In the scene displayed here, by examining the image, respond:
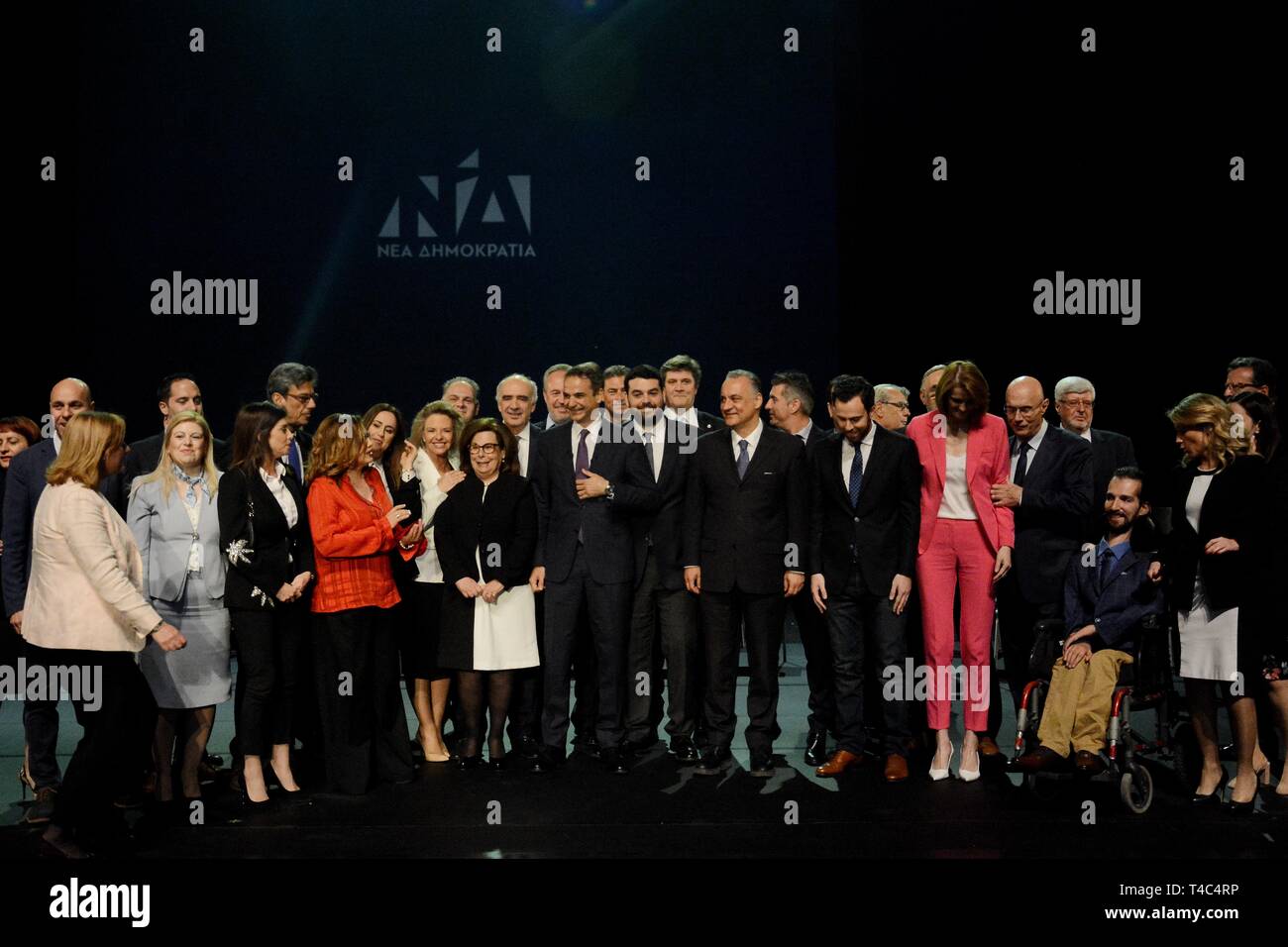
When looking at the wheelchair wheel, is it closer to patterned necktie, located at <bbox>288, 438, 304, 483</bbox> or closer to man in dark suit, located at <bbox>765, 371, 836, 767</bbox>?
man in dark suit, located at <bbox>765, 371, 836, 767</bbox>

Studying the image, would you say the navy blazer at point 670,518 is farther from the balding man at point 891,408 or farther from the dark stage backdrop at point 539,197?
the dark stage backdrop at point 539,197

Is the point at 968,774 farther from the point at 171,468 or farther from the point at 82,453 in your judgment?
the point at 82,453

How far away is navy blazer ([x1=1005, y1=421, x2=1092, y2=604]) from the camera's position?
5.22 metres

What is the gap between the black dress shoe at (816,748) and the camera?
537cm

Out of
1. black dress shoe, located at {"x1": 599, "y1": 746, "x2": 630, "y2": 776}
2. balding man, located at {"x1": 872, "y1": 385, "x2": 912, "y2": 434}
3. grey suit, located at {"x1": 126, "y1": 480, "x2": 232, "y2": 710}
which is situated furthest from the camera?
balding man, located at {"x1": 872, "y1": 385, "x2": 912, "y2": 434}

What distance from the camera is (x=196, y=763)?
4.79 metres

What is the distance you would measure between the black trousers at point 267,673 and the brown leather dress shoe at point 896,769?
7.91 ft

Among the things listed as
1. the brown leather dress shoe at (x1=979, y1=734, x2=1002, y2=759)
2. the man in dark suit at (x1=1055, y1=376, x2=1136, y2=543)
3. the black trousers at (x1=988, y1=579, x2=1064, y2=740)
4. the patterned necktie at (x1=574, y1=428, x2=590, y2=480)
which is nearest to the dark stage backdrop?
the man in dark suit at (x1=1055, y1=376, x2=1136, y2=543)

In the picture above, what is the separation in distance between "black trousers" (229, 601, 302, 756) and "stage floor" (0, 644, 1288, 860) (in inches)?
11.1

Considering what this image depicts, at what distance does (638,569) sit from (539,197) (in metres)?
3.55

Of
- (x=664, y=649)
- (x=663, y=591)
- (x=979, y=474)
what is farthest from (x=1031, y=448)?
(x=664, y=649)

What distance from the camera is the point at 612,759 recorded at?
5270 mm

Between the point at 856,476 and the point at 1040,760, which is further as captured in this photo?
the point at 856,476

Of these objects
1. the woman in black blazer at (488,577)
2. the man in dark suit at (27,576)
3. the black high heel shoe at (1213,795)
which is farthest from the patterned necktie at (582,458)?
the black high heel shoe at (1213,795)
